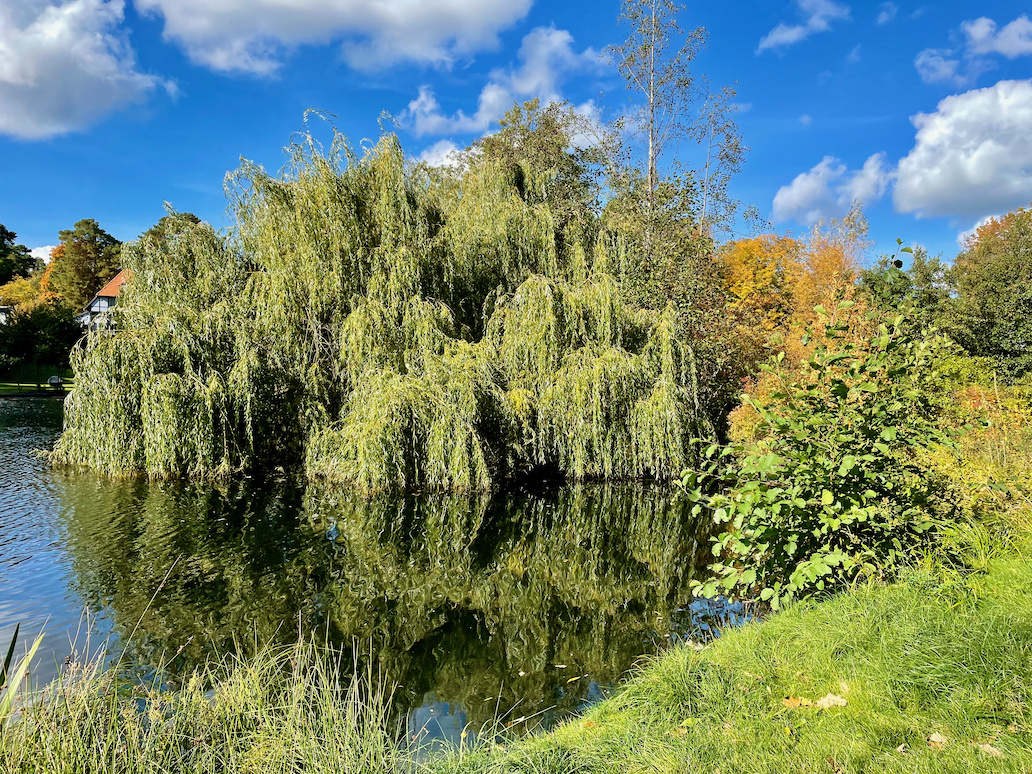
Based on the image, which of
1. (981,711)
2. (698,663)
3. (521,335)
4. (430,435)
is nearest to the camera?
(981,711)

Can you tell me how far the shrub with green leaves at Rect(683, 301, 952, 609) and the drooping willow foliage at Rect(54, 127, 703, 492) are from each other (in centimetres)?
600

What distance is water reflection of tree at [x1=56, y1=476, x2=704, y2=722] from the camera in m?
4.94

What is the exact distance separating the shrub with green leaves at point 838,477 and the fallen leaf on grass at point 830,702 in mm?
791

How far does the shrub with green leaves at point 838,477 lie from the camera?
3668 millimetres

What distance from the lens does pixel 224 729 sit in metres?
2.93

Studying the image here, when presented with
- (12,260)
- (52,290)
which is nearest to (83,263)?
(52,290)

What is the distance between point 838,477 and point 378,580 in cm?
500

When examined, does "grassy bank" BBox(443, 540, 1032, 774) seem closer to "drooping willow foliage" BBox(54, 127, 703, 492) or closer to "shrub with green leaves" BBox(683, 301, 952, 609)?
"shrub with green leaves" BBox(683, 301, 952, 609)

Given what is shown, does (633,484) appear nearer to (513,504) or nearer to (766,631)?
(513,504)

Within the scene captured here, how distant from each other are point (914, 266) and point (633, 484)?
104ft

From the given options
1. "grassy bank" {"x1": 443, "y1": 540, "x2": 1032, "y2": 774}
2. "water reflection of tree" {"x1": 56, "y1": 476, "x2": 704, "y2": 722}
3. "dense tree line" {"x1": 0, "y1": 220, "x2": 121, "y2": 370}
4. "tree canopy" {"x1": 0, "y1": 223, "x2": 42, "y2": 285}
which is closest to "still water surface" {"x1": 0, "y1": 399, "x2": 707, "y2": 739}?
"water reflection of tree" {"x1": 56, "y1": 476, "x2": 704, "y2": 722}

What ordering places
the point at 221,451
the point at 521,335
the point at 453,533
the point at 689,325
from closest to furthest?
the point at 453,533, the point at 221,451, the point at 521,335, the point at 689,325

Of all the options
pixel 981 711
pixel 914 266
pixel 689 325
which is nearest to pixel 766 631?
pixel 981 711

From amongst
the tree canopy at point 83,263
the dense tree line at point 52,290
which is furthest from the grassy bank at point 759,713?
the tree canopy at point 83,263
